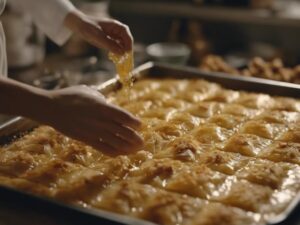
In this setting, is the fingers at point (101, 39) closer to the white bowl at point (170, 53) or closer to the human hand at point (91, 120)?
the human hand at point (91, 120)

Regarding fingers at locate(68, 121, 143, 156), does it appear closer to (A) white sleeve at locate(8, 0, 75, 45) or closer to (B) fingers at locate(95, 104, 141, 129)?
(B) fingers at locate(95, 104, 141, 129)

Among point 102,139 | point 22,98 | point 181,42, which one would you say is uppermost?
point 22,98

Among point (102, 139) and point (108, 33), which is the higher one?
point (108, 33)

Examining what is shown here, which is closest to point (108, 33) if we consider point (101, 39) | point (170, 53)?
point (101, 39)

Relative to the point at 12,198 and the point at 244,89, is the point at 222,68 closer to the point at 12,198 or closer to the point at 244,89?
the point at 244,89

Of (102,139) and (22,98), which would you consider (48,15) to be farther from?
(102,139)

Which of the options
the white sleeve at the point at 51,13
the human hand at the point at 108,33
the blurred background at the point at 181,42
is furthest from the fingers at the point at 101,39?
the blurred background at the point at 181,42

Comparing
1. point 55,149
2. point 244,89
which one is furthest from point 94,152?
point 244,89
